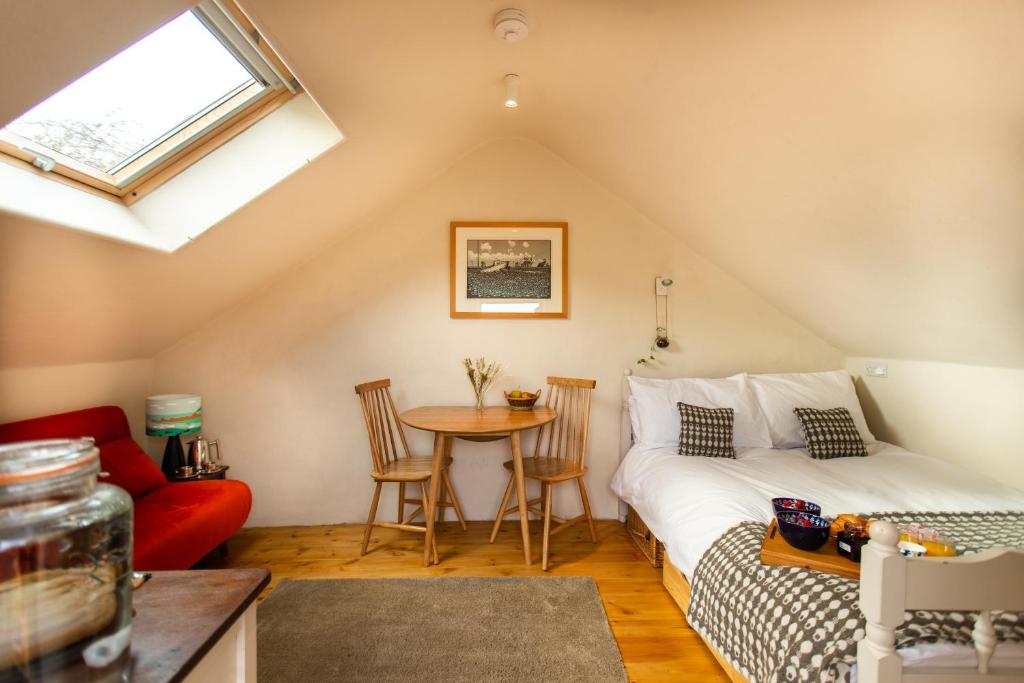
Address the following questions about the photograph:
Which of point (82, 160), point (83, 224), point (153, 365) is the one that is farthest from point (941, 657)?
point (153, 365)

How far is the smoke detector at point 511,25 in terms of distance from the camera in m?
1.87

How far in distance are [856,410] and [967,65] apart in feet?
7.58

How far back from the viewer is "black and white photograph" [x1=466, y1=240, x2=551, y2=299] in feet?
11.4

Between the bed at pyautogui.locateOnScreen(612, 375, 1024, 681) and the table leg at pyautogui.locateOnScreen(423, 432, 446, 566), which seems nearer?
the bed at pyautogui.locateOnScreen(612, 375, 1024, 681)

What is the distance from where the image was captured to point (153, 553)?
2057 millimetres

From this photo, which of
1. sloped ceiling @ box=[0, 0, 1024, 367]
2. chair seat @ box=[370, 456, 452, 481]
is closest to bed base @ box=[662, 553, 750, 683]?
chair seat @ box=[370, 456, 452, 481]

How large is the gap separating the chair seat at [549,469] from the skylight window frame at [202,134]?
2299mm

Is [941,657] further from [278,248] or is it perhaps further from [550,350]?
[278,248]

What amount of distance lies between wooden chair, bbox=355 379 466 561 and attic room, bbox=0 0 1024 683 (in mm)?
40

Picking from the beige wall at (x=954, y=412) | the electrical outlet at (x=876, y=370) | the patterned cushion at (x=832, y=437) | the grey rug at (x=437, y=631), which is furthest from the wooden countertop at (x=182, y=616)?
the electrical outlet at (x=876, y=370)

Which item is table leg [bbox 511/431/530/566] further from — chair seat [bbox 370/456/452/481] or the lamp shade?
the lamp shade

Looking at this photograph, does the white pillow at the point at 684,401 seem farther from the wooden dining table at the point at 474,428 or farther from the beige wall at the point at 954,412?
the beige wall at the point at 954,412

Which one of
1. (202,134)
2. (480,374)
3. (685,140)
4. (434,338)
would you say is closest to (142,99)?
(202,134)

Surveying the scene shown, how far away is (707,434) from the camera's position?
287 centimetres
